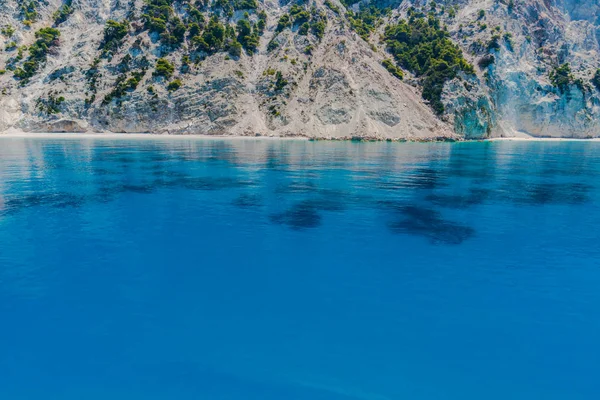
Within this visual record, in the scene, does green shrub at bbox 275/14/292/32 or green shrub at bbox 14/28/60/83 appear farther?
green shrub at bbox 275/14/292/32

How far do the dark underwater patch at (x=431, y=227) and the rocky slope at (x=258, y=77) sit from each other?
76.4 metres

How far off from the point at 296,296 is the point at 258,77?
356ft

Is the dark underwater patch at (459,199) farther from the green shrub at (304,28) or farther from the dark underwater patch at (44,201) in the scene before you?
the green shrub at (304,28)

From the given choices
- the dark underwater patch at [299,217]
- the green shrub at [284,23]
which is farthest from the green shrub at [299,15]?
the dark underwater patch at [299,217]

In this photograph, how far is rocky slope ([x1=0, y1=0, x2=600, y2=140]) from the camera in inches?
4154

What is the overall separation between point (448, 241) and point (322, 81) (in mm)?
94987

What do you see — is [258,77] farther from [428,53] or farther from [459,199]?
[459,199]

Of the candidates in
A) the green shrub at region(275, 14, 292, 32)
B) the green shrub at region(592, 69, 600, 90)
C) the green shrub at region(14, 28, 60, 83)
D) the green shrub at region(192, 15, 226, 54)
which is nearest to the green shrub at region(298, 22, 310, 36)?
the green shrub at region(275, 14, 292, 32)

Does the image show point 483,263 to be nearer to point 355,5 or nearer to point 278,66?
point 278,66

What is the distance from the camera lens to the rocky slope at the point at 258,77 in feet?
346

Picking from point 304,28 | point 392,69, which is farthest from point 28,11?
point 392,69

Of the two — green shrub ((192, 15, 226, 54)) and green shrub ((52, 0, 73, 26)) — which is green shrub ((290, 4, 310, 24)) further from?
green shrub ((52, 0, 73, 26))

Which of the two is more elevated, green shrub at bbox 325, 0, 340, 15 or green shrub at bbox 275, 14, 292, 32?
green shrub at bbox 325, 0, 340, 15

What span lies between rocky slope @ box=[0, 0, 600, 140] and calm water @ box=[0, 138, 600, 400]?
254 feet
